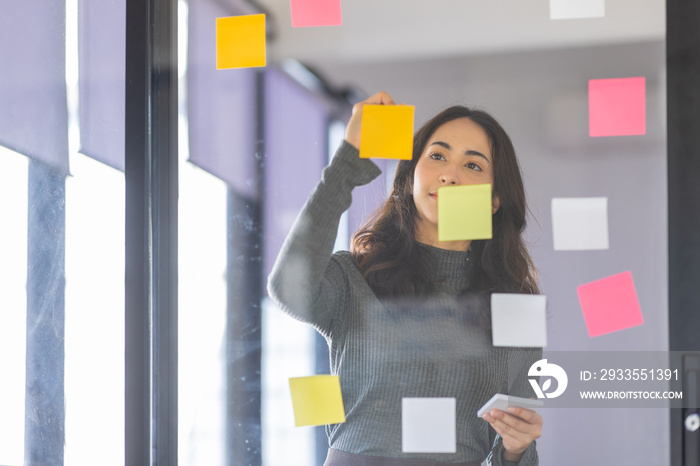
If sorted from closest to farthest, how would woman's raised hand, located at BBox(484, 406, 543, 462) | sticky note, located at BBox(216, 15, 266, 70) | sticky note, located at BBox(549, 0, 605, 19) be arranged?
woman's raised hand, located at BBox(484, 406, 543, 462) → sticky note, located at BBox(549, 0, 605, 19) → sticky note, located at BBox(216, 15, 266, 70)

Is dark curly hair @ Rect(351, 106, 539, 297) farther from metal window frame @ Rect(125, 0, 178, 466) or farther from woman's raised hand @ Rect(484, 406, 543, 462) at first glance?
metal window frame @ Rect(125, 0, 178, 466)

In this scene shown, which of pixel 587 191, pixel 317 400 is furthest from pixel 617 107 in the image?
pixel 317 400

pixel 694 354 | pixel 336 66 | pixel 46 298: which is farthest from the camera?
pixel 46 298

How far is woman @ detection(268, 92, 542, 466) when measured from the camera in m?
1.16

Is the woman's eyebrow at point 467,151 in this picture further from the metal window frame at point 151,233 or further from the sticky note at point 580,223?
the metal window frame at point 151,233

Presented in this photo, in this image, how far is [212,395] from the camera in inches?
53.5

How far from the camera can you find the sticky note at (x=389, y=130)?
1246 mm

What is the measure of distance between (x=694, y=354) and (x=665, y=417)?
0.46 ft

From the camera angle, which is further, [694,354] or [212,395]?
[212,395]

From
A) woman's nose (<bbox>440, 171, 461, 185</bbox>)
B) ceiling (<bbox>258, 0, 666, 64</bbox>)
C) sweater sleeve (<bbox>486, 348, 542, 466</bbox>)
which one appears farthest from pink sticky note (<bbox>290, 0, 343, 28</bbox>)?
sweater sleeve (<bbox>486, 348, 542, 466</bbox>)

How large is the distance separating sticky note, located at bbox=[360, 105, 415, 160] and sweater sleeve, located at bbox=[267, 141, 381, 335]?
2.1 inches

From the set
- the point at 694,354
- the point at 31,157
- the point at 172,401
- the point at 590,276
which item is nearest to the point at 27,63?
the point at 31,157

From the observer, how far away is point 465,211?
1225mm

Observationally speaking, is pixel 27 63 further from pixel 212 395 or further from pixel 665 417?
pixel 665 417
